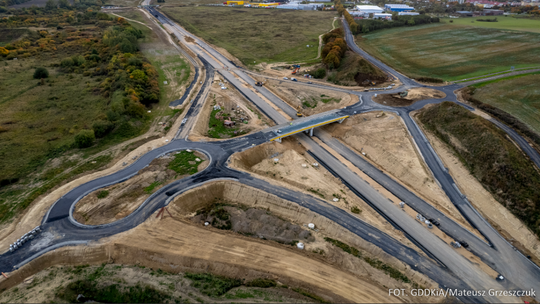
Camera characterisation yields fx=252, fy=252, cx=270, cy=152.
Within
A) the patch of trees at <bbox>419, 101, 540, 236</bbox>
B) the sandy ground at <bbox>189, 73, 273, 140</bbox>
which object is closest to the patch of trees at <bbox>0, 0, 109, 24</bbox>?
the sandy ground at <bbox>189, 73, 273, 140</bbox>

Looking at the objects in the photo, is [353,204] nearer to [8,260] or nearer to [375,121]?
[375,121]

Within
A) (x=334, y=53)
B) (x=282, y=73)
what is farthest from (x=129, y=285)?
(x=334, y=53)

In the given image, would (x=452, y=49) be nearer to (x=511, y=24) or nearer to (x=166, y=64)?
(x=511, y=24)

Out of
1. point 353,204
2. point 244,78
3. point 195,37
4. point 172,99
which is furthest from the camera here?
point 195,37

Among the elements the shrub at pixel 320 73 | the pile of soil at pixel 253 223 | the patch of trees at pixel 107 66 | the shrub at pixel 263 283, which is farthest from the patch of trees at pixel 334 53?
the shrub at pixel 263 283

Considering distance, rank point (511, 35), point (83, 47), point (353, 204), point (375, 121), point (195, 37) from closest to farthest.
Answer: point (353, 204) < point (375, 121) < point (83, 47) < point (511, 35) < point (195, 37)

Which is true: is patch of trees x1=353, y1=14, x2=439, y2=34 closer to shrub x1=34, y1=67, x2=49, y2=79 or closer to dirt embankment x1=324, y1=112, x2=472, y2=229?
dirt embankment x1=324, y1=112, x2=472, y2=229

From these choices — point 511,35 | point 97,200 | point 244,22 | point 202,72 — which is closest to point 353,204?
point 97,200
